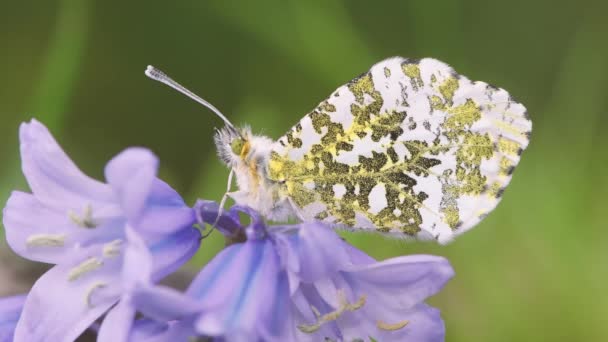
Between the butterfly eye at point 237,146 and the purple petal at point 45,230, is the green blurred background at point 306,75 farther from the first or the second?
the purple petal at point 45,230

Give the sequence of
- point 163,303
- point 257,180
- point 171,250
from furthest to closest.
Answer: point 257,180, point 171,250, point 163,303

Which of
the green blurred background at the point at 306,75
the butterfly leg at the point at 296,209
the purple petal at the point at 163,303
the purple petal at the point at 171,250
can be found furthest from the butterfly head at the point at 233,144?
the green blurred background at the point at 306,75

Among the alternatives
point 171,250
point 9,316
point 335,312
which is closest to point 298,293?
point 335,312

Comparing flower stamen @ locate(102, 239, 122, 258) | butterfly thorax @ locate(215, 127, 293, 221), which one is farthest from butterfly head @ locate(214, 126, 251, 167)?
flower stamen @ locate(102, 239, 122, 258)

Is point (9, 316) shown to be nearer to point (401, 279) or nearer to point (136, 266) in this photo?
point (136, 266)

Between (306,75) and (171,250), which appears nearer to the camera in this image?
(171,250)

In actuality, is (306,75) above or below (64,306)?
above

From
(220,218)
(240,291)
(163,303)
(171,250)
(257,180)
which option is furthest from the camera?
(257,180)

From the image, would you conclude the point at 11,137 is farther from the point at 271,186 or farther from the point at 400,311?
the point at 400,311
